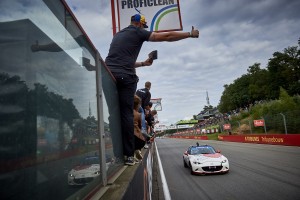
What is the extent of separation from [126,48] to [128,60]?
6.5 inches

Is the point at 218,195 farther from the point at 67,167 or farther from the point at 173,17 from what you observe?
the point at 67,167

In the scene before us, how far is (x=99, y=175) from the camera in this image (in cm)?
207

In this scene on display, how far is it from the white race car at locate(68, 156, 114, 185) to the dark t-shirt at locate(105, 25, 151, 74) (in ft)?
5.46

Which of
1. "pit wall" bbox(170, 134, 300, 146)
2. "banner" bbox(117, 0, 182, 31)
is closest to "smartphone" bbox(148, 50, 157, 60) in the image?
"banner" bbox(117, 0, 182, 31)

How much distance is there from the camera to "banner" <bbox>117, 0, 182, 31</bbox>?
597cm

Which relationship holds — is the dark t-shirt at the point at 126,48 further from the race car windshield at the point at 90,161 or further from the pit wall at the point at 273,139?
the pit wall at the point at 273,139

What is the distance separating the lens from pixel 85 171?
1700mm

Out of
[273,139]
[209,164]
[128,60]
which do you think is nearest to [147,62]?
[128,60]

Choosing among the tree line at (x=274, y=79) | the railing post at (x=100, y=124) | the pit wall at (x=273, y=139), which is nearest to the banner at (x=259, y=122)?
the pit wall at (x=273, y=139)

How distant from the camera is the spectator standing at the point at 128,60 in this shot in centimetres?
339

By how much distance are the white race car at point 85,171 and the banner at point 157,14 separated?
14.8ft

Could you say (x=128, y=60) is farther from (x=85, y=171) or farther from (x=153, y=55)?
(x=85, y=171)

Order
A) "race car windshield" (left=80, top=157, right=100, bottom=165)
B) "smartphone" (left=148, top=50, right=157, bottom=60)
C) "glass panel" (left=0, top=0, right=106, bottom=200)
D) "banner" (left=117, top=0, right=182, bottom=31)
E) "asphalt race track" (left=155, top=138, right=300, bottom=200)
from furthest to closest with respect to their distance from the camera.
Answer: "asphalt race track" (left=155, top=138, right=300, bottom=200) → "banner" (left=117, top=0, right=182, bottom=31) → "smartphone" (left=148, top=50, right=157, bottom=60) → "race car windshield" (left=80, top=157, right=100, bottom=165) → "glass panel" (left=0, top=0, right=106, bottom=200)

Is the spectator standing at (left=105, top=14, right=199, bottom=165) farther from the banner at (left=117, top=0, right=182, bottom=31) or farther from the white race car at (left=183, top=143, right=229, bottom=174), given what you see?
the white race car at (left=183, top=143, right=229, bottom=174)
